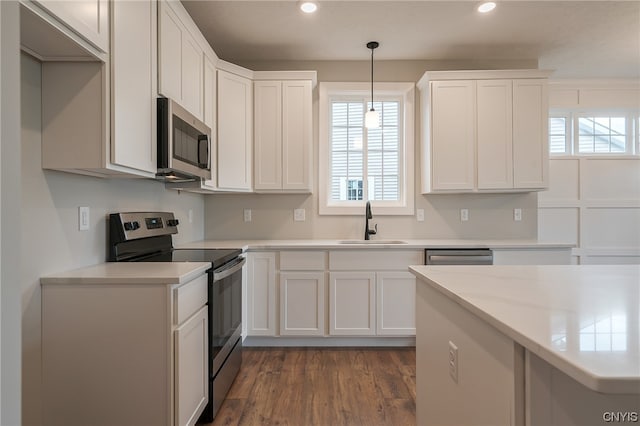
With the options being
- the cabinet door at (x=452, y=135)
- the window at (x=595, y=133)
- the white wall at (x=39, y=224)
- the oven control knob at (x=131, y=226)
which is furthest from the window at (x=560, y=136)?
the white wall at (x=39, y=224)

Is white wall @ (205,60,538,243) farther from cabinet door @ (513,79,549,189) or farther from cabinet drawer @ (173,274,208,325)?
cabinet drawer @ (173,274,208,325)

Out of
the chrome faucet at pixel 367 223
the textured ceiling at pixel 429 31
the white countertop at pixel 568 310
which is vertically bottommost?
the white countertop at pixel 568 310

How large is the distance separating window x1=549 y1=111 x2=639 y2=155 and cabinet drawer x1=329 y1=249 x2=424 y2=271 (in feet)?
8.02

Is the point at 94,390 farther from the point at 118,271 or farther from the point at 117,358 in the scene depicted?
the point at 118,271

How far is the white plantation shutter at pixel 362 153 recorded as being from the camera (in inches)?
140

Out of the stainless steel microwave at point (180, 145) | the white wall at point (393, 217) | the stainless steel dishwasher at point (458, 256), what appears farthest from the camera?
the white wall at point (393, 217)

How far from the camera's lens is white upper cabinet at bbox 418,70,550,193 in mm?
3090

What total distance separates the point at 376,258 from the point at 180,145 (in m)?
1.77

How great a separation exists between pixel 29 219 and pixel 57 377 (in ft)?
2.19

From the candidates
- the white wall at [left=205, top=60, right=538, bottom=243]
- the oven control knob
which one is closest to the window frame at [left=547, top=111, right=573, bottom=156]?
the white wall at [left=205, top=60, right=538, bottom=243]

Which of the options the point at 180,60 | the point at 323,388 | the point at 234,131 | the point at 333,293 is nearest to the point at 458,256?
the point at 333,293

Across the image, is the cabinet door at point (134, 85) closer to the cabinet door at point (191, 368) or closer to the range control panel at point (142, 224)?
the range control panel at point (142, 224)

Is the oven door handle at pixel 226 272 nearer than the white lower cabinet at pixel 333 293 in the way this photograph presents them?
Yes

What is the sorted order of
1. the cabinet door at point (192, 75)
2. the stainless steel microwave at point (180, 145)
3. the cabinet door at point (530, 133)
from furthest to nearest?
the cabinet door at point (530, 133) < the cabinet door at point (192, 75) < the stainless steel microwave at point (180, 145)
